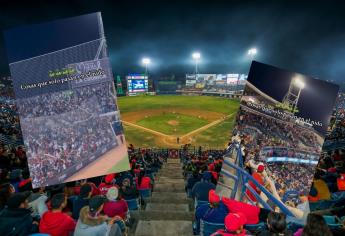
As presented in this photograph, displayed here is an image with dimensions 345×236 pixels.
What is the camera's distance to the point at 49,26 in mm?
4844

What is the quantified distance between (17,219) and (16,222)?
61mm

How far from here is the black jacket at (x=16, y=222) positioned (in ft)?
12.1

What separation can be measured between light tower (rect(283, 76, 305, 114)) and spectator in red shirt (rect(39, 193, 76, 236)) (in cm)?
481

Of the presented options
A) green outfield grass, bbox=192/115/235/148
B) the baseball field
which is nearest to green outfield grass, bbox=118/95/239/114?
the baseball field

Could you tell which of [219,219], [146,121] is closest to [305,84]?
[219,219]

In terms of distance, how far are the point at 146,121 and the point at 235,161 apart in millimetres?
38779

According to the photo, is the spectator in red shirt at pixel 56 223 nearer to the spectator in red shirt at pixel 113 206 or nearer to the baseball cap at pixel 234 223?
the spectator in red shirt at pixel 113 206

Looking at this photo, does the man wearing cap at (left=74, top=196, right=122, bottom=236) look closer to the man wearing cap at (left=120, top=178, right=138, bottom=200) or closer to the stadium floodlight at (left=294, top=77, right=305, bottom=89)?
the man wearing cap at (left=120, top=178, right=138, bottom=200)

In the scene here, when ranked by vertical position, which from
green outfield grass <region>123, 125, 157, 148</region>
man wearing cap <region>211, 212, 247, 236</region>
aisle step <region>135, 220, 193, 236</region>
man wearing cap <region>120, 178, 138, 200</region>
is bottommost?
green outfield grass <region>123, 125, 157, 148</region>

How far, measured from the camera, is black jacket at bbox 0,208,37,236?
3.69 m

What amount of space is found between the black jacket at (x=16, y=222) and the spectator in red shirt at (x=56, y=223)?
0.22 meters

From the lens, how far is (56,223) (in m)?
3.97

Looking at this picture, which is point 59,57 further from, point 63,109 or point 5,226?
point 5,226

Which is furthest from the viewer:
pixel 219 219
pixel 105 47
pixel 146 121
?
pixel 146 121
